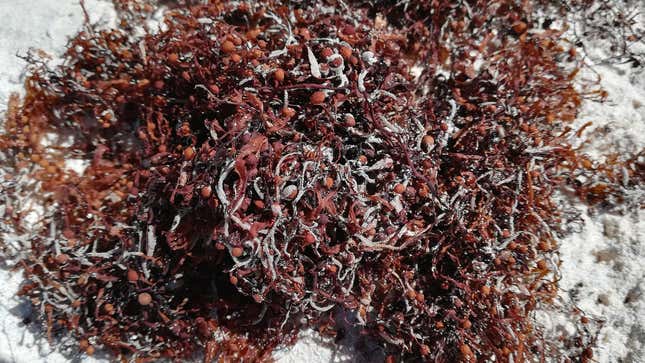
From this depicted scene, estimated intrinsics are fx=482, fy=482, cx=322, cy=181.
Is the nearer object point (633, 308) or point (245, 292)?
point (245, 292)

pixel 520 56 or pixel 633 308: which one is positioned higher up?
pixel 520 56

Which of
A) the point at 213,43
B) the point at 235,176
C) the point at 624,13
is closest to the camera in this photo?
the point at 235,176

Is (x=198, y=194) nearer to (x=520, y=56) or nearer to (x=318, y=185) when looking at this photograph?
(x=318, y=185)

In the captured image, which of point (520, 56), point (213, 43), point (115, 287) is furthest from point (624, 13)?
point (115, 287)

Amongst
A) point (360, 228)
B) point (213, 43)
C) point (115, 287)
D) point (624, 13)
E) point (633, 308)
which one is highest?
point (624, 13)

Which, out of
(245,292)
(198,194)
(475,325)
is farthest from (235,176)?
(475,325)

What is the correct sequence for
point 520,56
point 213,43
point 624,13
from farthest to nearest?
1. point 624,13
2. point 520,56
3. point 213,43
